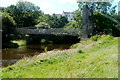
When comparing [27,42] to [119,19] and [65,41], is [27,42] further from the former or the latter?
[119,19]

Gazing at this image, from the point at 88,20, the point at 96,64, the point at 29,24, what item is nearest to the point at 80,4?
the point at 88,20

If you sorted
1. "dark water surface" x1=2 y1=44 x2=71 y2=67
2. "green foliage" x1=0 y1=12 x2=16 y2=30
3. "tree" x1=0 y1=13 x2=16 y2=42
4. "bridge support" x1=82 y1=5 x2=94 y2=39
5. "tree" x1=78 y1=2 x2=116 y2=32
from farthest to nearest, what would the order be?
1. "tree" x1=0 y1=13 x2=16 y2=42
2. "green foliage" x1=0 y1=12 x2=16 y2=30
3. "tree" x1=78 y1=2 x2=116 y2=32
4. "bridge support" x1=82 y1=5 x2=94 y2=39
5. "dark water surface" x1=2 y1=44 x2=71 y2=67

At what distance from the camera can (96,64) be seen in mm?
7668

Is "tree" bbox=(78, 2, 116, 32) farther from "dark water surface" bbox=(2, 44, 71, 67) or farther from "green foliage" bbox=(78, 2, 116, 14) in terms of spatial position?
"dark water surface" bbox=(2, 44, 71, 67)

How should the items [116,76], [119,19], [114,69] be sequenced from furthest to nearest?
[119,19] → [114,69] → [116,76]

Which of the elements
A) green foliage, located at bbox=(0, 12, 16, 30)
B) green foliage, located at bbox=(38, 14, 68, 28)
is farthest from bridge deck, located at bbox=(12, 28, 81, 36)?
green foliage, located at bbox=(38, 14, 68, 28)

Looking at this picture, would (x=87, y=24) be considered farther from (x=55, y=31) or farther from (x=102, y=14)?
(x=55, y=31)

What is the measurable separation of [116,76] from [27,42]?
3317cm

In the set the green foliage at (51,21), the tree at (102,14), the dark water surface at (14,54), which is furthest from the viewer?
the green foliage at (51,21)

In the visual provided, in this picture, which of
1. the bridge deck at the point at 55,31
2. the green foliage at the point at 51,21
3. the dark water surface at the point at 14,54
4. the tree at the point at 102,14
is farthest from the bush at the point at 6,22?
the green foliage at the point at 51,21

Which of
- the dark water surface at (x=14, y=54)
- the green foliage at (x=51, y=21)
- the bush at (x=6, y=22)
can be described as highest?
the green foliage at (x=51, y=21)

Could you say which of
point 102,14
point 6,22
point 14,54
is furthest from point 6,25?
point 102,14

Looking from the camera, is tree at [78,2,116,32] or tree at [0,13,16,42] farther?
tree at [0,13,16,42]

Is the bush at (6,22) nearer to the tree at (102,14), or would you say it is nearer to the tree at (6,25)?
the tree at (6,25)
